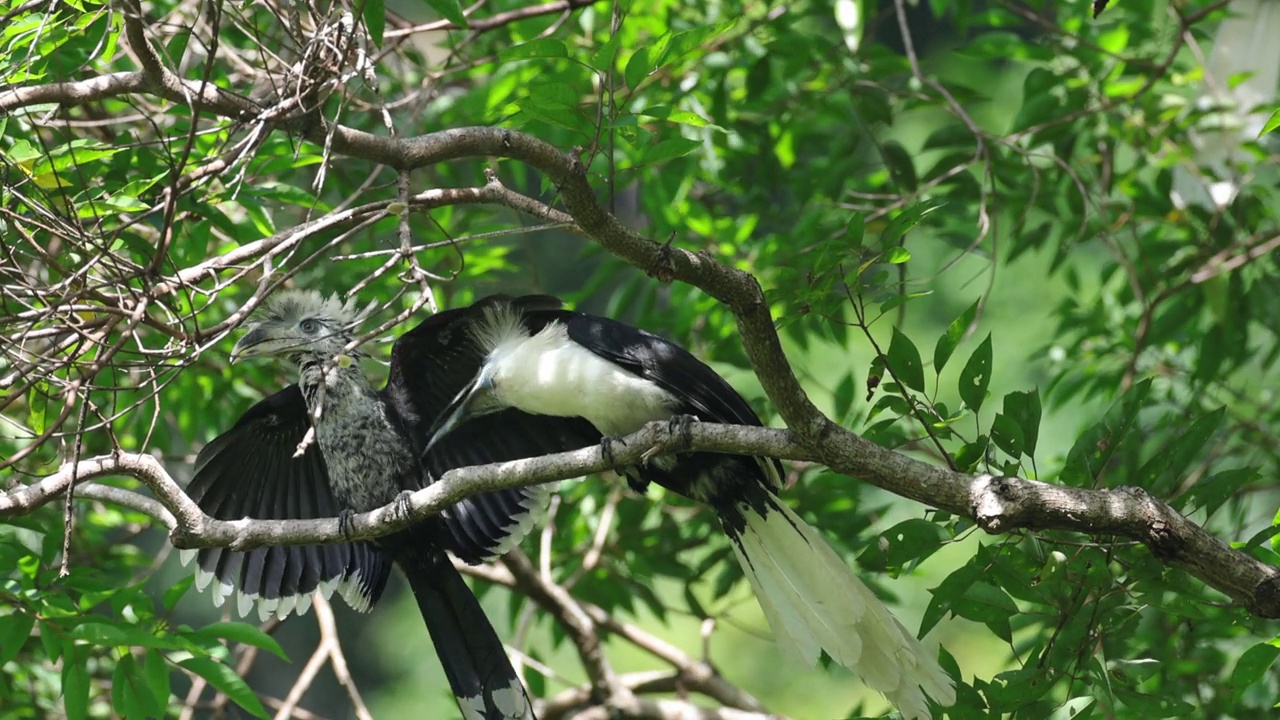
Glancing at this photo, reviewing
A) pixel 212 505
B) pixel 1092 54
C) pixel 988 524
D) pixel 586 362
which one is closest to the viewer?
pixel 988 524

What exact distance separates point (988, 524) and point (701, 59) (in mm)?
2231

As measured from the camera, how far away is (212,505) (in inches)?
136

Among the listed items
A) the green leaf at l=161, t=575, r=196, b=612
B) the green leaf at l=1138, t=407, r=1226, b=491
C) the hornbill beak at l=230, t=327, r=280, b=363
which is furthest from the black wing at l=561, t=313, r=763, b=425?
the green leaf at l=161, t=575, r=196, b=612

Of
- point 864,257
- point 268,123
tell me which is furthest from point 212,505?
→ point 864,257

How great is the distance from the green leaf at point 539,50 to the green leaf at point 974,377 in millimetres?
931

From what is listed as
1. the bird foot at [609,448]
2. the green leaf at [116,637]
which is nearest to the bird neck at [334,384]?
the green leaf at [116,637]

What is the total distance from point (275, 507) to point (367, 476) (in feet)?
1.56

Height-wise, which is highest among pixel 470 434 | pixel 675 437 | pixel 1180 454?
pixel 470 434

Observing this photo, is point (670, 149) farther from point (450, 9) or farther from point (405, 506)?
point (405, 506)

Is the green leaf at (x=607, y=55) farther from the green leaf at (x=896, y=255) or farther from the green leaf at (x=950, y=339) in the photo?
the green leaf at (x=950, y=339)

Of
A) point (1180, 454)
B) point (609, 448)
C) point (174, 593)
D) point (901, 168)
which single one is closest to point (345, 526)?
point (174, 593)

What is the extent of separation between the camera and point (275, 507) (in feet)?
11.5

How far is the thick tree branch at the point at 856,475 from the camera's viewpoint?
7.14 feet

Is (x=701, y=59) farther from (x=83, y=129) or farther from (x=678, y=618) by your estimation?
(x=678, y=618)
